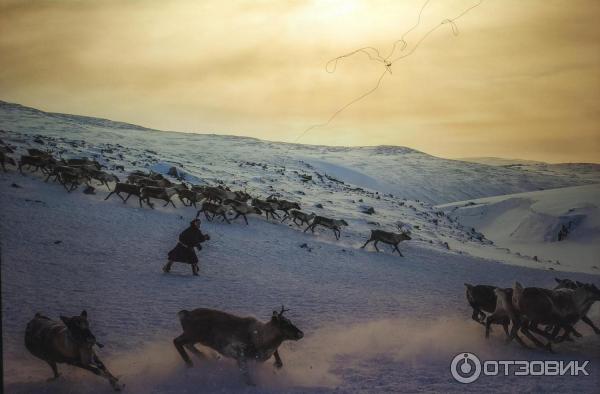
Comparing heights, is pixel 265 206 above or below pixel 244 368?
above

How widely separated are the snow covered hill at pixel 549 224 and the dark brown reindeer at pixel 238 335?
19.0 meters

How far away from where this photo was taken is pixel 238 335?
6238 mm

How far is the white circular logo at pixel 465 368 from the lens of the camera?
22.0 ft

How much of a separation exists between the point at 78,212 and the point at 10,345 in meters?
7.72

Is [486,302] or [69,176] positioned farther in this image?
[69,176]

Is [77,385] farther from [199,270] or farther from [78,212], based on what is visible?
[78,212]

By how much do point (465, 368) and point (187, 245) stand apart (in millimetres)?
6362

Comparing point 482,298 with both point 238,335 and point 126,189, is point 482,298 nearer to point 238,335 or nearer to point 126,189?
point 238,335

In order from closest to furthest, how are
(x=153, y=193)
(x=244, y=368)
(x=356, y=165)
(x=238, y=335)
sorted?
(x=244, y=368) < (x=238, y=335) < (x=153, y=193) < (x=356, y=165)

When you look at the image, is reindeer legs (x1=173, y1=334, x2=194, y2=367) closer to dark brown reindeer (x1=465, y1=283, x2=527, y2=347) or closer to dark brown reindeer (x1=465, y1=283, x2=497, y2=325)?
dark brown reindeer (x1=465, y1=283, x2=527, y2=347)

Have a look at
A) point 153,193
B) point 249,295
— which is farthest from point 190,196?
point 249,295

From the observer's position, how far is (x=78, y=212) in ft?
45.0

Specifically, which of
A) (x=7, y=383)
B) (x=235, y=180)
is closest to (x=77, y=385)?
(x=7, y=383)

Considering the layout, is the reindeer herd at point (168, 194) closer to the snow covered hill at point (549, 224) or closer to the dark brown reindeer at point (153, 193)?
the dark brown reindeer at point (153, 193)
